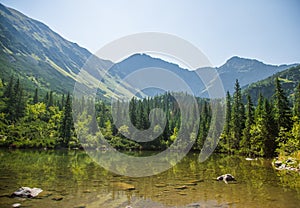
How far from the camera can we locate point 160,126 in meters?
86.9

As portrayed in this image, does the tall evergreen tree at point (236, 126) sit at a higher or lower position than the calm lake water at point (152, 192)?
higher

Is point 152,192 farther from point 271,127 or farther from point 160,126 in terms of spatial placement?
point 160,126

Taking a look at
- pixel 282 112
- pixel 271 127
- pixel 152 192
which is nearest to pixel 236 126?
pixel 271 127

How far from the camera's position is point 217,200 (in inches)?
576

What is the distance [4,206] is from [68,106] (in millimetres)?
66766

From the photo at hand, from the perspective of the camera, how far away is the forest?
47.3 metres

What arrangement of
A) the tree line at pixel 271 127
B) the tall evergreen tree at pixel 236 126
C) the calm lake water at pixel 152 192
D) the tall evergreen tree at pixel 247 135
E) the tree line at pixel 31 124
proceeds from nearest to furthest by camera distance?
the calm lake water at pixel 152 192 < the tree line at pixel 271 127 < the tall evergreen tree at pixel 247 135 < the tall evergreen tree at pixel 236 126 < the tree line at pixel 31 124

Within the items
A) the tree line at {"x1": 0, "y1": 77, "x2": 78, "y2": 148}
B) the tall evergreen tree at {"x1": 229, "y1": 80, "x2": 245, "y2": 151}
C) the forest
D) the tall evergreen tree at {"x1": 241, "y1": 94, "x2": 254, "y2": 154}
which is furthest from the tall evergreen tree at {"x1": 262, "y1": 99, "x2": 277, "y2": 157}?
the tree line at {"x1": 0, "y1": 77, "x2": 78, "y2": 148}

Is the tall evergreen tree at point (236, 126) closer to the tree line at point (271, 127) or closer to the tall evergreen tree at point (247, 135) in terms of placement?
the tree line at point (271, 127)

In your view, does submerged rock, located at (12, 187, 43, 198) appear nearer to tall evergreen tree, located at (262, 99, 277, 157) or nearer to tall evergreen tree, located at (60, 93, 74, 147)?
tall evergreen tree, located at (262, 99, 277, 157)

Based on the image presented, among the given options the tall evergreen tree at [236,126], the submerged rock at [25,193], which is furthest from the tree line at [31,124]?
the submerged rock at [25,193]

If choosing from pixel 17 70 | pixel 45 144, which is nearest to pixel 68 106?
pixel 45 144

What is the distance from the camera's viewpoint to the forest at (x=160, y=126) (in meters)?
47.3

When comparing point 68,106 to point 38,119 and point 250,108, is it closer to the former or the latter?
point 38,119
